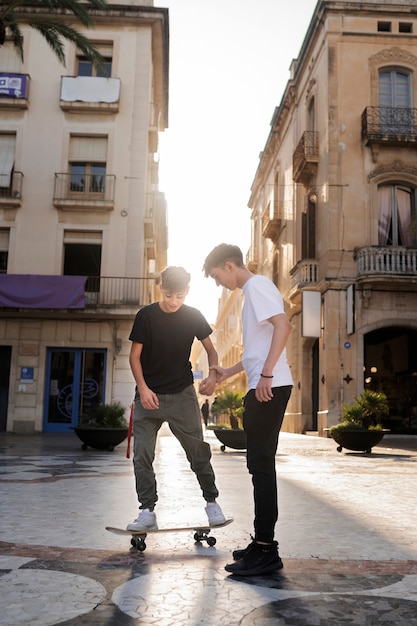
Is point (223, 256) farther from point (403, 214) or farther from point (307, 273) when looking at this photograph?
point (403, 214)

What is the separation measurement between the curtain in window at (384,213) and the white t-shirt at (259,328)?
20174 millimetres

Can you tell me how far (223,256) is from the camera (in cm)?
380

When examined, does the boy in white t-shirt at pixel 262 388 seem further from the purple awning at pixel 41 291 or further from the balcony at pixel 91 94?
the balcony at pixel 91 94

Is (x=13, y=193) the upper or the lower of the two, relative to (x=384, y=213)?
upper

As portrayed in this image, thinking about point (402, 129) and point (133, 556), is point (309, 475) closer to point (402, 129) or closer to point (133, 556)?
point (133, 556)

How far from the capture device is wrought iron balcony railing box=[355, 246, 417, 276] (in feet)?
71.4

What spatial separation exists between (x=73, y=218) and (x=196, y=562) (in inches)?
795

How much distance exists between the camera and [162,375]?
13.6ft

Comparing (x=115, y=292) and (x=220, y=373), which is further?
(x=115, y=292)

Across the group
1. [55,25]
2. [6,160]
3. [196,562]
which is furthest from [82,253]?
[196,562]

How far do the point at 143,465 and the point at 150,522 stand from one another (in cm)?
34

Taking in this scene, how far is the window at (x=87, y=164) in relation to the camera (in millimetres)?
22953

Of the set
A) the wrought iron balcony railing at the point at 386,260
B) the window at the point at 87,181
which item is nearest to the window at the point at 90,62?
the window at the point at 87,181

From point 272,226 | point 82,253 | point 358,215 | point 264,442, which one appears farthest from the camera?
point 272,226
